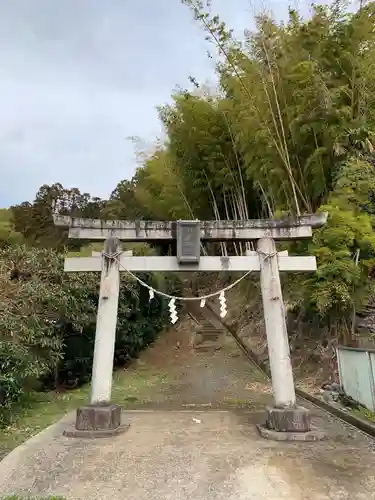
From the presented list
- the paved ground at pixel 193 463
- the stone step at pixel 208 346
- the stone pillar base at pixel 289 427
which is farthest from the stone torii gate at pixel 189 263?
the stone step at pixel 208 346

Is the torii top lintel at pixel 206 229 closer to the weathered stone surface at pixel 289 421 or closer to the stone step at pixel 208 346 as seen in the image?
the weathered stone surface at pixel 289 421

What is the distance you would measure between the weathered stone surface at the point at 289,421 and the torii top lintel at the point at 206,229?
230 cm

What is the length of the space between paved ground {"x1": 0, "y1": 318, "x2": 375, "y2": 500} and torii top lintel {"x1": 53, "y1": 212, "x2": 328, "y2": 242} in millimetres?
2493

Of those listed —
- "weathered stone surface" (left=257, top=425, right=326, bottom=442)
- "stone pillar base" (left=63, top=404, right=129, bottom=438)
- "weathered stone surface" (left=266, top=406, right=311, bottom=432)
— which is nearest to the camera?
"weathered stone surface" (left=257, top=425, right=326, bottom=442)

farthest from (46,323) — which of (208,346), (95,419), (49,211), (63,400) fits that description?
(49,211)

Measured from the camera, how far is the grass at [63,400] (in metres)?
5.53

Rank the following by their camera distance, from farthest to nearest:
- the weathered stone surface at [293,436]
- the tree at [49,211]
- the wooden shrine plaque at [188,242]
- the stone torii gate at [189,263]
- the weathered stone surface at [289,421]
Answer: the tree at [49,211] → the wooden shrine plaque at [188,242] → the stone torii gate at [189,263] → the weathered stone surface at [289,421] → the weathered stone surface at [293,436]

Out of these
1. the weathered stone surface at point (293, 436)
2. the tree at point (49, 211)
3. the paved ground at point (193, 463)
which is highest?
the tree at point (49, 211)

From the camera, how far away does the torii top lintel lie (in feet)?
19.8

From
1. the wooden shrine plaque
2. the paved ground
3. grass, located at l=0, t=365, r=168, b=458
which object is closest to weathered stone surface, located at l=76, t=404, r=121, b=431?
the paved ground

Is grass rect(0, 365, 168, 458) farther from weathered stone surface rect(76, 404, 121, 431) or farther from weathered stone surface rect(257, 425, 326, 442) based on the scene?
weathered stone surface rect(257, 425, 326, 442)

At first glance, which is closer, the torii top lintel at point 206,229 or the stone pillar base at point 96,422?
the stone pillar base at point 96,422

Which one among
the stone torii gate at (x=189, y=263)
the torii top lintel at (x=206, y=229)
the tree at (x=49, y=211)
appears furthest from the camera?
the tree at (x=49, y=211)

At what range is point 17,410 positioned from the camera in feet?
21.9
